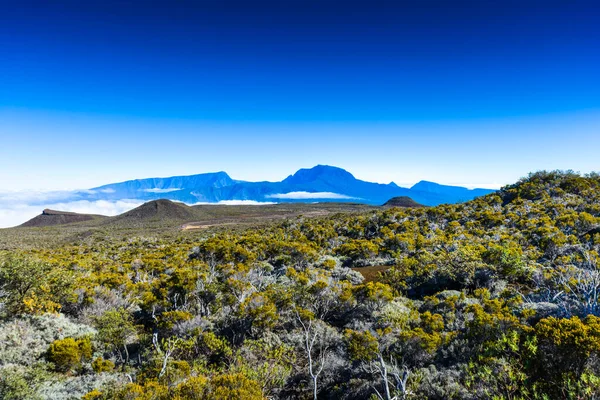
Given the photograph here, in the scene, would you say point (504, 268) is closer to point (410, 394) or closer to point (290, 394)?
point (410, 394)

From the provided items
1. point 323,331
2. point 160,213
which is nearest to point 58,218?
point 160,213

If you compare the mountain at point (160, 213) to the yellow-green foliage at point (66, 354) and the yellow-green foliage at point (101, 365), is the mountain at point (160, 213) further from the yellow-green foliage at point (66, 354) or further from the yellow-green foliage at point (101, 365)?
the yellow-green foliage at point (101, 365)

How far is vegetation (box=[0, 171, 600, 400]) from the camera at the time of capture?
6703 millimetres

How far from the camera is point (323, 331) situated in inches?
423

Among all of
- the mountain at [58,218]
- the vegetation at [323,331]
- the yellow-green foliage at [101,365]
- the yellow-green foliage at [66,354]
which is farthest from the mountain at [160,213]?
the yellow-green foliage at [101,365]

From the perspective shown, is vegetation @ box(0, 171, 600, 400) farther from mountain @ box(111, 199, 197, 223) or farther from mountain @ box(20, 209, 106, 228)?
mountain @ box(20, 209, 106, 228)

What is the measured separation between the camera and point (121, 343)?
33.4 ft

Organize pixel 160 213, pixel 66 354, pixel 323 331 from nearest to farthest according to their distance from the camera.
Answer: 1. pixel 66 354
2. pixel 323 331
3. pixel 160 213

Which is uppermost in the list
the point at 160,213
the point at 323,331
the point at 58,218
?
the point at 323,331

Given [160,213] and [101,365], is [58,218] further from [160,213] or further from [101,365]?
[101,365]

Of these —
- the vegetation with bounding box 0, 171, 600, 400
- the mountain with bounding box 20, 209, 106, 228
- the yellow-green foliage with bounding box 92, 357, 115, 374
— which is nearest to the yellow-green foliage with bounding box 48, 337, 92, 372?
the vegetation with bounding box 0, 171, 600, 400

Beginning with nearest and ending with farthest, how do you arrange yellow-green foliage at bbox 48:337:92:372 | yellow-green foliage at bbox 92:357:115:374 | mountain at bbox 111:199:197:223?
yellow-green foliage at bbox 92:357:115:374
yellow-green foliage at bbox 48:337:92:372
mountain at bbox 111:199:197:223

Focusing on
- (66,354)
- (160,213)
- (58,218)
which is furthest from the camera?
(58,218)

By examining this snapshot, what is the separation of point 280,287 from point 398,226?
59.3 ft
